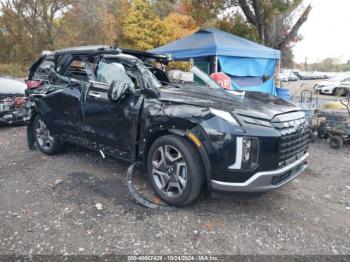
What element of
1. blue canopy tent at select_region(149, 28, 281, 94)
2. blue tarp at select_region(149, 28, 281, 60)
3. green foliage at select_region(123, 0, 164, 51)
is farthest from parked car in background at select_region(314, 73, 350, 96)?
green foliage at select_region(123, 0, 164, 51)

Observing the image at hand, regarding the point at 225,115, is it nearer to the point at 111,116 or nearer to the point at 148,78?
the point at 148,78

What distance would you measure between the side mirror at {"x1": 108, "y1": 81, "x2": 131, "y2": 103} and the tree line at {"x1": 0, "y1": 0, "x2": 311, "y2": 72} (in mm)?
8667

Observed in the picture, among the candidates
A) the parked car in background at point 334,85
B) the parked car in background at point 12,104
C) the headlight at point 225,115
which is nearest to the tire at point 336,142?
the headlight at point 225,115

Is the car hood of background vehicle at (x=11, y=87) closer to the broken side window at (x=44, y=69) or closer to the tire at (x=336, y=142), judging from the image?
the broken side window at (x=44, y=69)

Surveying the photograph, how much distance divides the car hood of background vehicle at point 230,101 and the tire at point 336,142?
9.46 ft

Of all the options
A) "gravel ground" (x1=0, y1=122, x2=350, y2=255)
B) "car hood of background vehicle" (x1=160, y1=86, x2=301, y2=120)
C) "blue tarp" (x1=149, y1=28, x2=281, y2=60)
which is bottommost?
"gravel ground" (x1=0, y1=122, x2=350, y2=255)

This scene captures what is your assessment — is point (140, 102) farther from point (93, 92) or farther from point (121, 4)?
point (121, 4)

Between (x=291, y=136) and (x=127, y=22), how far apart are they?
19.8m

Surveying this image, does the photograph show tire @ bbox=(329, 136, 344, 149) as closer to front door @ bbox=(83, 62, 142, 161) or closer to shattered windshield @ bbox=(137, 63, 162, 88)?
shattered windshield @ bbox=(137, 63, 162, 88)

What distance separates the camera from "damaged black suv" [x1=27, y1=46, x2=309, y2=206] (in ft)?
9.50

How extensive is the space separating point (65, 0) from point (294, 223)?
18392 mm

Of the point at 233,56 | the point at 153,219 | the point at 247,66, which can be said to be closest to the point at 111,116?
the point at 153,219

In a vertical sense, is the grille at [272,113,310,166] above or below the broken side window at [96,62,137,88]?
below

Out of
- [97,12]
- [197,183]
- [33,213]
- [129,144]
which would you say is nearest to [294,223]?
[197,183]
